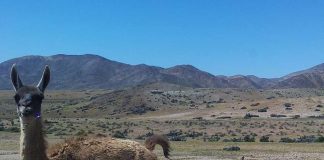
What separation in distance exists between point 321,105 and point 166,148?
83.4 m

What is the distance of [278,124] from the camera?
6931 centimetres

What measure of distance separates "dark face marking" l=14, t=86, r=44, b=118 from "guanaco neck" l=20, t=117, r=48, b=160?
0.09m

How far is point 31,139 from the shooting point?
8.19m

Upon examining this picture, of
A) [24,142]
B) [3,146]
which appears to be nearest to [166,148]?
[24,142]

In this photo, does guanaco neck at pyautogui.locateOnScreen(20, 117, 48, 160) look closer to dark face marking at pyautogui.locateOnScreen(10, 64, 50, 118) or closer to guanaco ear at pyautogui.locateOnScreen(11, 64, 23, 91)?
dark face marking at pyautogui.locateOnScreen(10, 64, 50, 118)

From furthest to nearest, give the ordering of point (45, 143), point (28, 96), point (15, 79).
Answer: point (15, 79), point (45, 143), point (28, 96)

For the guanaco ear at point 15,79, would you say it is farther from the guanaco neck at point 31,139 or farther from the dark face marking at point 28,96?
the guanaco neck at point 31,139

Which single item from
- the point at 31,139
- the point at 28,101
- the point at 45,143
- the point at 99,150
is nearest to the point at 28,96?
the point at 28,101

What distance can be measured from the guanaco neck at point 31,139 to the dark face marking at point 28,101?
86 millimetres

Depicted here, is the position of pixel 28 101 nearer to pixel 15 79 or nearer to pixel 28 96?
pixel 28 96

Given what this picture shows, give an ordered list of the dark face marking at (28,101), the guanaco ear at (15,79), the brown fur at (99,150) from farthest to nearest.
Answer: the brown fur at (99,150)
the guanaco ear at (15,79)
the dark face marking at (28,101)

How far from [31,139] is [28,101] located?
535 mm

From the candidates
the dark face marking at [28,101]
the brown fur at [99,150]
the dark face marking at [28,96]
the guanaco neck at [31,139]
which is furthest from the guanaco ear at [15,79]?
the brown fur at [99,150]

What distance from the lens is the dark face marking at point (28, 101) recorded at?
26.4ft
